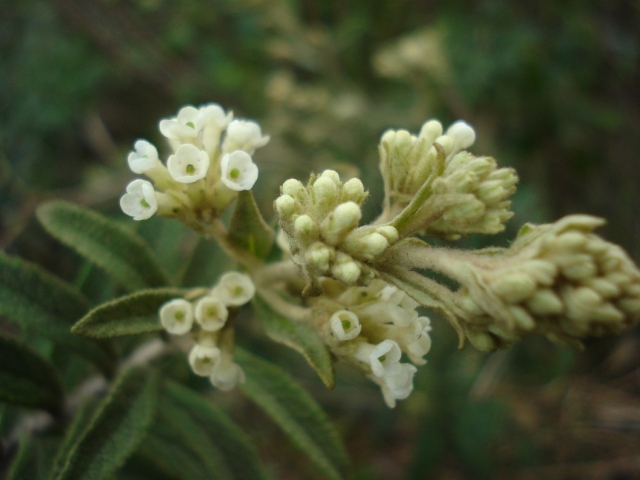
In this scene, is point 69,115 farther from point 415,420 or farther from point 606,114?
point 606,114

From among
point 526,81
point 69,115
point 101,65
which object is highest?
point 526,81

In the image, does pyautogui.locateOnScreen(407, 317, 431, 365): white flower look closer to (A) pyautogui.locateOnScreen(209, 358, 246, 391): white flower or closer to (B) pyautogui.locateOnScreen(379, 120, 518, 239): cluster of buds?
(B) pyautogui.locateOnScreen(379, 120, 518, 239): cluster of buds

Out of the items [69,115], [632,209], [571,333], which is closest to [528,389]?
[632,209]

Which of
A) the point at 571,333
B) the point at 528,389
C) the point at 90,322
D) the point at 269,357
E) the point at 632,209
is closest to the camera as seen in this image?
the point at 571,333

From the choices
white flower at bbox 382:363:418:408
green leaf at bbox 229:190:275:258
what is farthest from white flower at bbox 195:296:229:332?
white flower at bbox 382:363:418:408

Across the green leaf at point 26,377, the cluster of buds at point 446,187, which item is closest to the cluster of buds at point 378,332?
the cluster of buds at point 446,187

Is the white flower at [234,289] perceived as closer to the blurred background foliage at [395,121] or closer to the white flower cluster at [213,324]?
the white flower cluster at [213,324]

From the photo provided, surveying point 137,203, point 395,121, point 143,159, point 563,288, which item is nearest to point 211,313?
point 137,203
